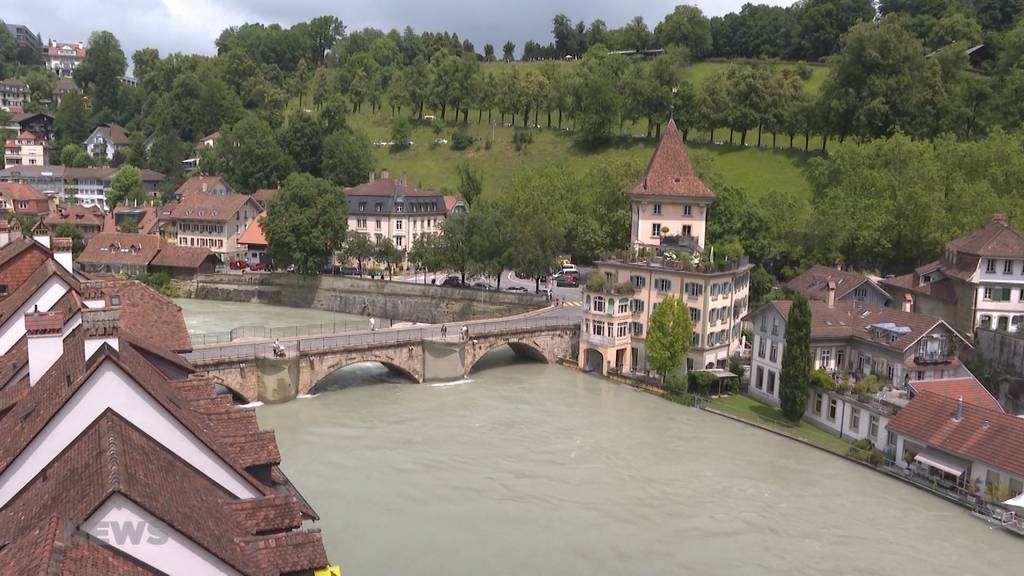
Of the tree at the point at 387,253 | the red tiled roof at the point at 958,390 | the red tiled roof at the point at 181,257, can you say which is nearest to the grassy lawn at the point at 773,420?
the red tiled roof at the point at 958,390

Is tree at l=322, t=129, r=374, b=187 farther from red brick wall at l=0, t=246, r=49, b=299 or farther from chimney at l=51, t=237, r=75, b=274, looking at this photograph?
chimney at l=51, t=237, r=75, b=274

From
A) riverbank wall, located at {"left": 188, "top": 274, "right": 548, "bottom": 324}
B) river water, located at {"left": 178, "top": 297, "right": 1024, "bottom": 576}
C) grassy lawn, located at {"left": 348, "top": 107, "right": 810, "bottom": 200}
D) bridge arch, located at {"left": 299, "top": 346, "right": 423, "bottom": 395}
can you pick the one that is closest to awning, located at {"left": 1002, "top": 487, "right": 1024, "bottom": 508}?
river water, located at {"left": 178, "top": 297, "right": 1024, "bottom": 576}

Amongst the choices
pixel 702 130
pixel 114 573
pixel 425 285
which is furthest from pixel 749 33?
pixel 114 573

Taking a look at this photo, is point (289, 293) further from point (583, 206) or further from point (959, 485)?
point (959, 485)

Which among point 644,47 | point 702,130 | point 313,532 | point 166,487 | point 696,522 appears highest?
point 644,47

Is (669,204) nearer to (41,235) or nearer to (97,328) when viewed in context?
(41,235)

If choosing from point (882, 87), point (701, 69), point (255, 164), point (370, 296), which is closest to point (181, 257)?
point (370, 296)

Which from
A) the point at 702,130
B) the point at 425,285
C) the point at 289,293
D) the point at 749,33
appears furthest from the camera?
the point at 749,33
